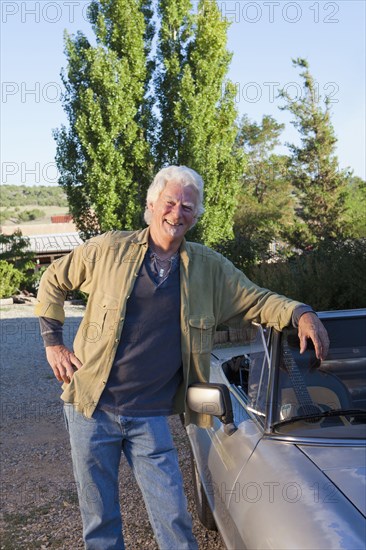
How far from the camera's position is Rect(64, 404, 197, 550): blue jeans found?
265cm

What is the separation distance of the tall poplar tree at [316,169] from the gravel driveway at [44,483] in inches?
1299

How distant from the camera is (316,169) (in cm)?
4197

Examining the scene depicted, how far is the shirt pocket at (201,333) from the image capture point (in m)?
2.78

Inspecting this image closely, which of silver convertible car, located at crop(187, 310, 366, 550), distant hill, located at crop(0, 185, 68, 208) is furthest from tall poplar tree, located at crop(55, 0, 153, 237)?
distant hill, located at crop(0, 185, 68, 208)

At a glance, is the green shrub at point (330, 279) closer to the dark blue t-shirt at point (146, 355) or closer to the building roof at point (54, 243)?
the dark blue t-shirt at point (146, 355)

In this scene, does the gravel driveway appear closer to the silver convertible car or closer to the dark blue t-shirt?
the silver convertible car

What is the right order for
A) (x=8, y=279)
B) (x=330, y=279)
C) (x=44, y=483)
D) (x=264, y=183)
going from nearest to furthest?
(x=44, y=483) → (x=330, y=279) → (x=8, y=279) → (x=264, y=183)

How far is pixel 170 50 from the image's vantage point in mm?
25109

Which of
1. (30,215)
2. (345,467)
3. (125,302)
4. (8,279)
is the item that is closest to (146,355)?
(125,302)

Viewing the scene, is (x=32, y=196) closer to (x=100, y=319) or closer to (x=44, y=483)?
(x=44, y=483)

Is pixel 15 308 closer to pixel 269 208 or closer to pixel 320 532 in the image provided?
pixel 320 532

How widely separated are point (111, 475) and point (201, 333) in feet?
2.22

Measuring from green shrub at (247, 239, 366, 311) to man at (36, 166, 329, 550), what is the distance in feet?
23.9

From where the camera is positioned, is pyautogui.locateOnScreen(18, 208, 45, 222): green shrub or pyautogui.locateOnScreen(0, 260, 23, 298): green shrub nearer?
pyautogui.locateOnScreen(0, 260, 23, 298): green shrub
